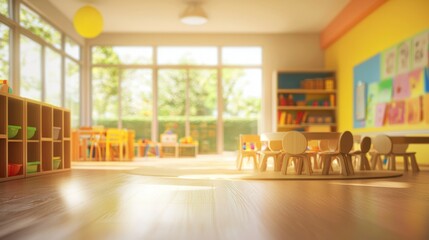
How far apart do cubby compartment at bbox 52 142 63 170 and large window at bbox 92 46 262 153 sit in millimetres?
5455

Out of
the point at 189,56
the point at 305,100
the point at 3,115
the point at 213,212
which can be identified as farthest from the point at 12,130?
the point at 305,100

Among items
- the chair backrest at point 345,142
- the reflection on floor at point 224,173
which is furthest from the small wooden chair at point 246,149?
the chair backrest at point 345,142

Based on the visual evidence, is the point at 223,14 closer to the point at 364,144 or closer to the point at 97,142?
the point at 97,142

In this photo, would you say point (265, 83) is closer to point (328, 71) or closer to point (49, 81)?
→ point (328, 71)

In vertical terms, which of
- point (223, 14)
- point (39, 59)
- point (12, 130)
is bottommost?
point (12, 130)

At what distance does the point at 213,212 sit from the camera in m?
2.27

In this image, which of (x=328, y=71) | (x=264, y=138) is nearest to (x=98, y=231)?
(x=264, y=138)

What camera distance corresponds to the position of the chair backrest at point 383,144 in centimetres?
589

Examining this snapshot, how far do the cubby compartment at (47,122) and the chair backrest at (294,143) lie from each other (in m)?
2.96

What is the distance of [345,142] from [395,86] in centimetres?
270

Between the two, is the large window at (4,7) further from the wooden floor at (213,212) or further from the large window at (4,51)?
the wooden floor at (213,212)

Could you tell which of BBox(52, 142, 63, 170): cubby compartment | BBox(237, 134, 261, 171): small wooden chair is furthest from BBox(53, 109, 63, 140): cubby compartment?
BBox(237, 134, 261, 171): small wooden chair

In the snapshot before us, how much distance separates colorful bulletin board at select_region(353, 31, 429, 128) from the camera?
20.7ft

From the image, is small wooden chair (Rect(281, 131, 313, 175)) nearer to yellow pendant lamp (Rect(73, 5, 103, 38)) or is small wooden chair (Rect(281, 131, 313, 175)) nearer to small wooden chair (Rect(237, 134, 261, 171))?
small wooden chair (Rect(237, 134, 261, 171))
